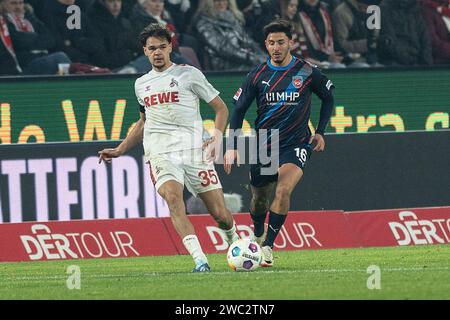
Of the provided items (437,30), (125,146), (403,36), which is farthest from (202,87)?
(437,30)

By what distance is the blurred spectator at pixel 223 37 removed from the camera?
18.5 metres

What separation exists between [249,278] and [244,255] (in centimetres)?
82

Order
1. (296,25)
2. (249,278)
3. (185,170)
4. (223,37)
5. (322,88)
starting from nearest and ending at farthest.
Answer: (249,278) < (185,170) < (322,88) < (223,37) < (296,25)

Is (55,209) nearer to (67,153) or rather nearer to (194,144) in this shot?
(67,153)

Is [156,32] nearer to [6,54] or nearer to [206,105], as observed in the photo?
[6,54]

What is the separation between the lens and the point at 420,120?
18.8m

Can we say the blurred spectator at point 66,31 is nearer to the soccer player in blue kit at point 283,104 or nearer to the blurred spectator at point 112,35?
the blurred spectator at point 112,35

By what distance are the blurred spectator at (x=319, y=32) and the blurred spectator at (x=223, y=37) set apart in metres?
0.87

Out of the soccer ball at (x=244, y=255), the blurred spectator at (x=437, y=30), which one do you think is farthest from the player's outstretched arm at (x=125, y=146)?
the blurred spectator at (x=437, y=30)

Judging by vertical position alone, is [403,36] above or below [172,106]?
below

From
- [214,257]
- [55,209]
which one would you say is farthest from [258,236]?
[55,209]

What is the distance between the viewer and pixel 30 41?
17.6 meters

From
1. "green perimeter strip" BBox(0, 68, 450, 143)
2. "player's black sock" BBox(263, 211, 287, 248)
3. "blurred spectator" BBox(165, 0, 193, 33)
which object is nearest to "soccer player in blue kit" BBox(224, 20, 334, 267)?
"player's black sock" BBox(263, 211, 287, 248)

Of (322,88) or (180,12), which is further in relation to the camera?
(180,12)
